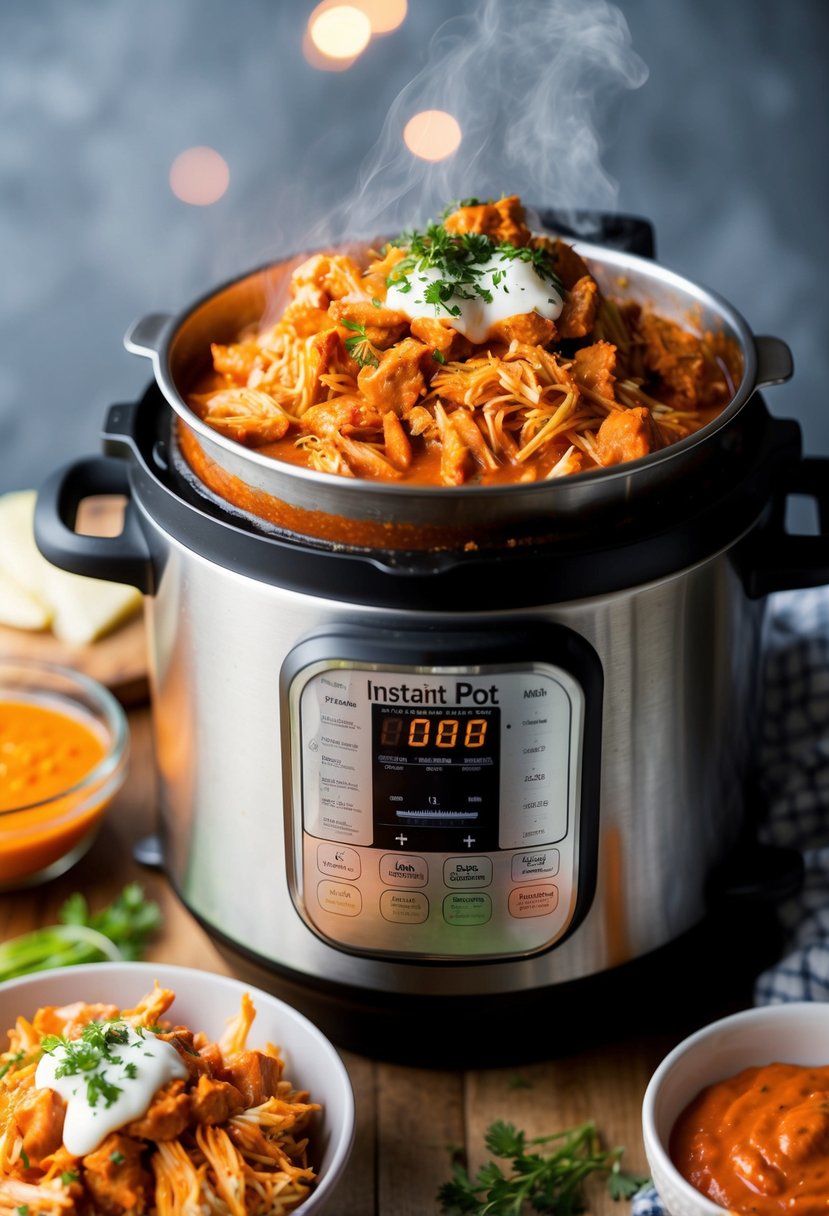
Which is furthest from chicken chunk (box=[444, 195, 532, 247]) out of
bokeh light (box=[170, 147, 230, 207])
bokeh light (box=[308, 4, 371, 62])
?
bokeh light (box=[170, 147, 230, 207])

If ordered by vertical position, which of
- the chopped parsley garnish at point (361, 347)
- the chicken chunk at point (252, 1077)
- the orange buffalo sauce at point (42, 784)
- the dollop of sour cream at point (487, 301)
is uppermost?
the dollop of sour cream at point (487, 301)

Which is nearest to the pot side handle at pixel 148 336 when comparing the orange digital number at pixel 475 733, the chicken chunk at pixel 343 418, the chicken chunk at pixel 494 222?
the chicken chunk at pixel 343 418

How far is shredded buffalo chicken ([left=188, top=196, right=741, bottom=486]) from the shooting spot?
158 cm

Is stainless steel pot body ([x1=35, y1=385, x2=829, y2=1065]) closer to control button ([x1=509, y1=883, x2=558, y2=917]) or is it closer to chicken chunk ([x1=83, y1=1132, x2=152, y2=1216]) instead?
control button ([x1=509, y1=883, x2=558, y2=917])

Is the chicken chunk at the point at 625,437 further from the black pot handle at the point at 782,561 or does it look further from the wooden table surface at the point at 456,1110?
the wooden table surface at the point at 456,1110

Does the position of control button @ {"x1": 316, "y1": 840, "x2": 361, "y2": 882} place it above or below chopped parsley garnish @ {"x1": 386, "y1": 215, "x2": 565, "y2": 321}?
below

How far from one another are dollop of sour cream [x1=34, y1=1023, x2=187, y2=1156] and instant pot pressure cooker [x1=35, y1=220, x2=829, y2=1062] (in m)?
0.28

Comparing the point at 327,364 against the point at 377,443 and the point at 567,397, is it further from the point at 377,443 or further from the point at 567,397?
the point at 567,397

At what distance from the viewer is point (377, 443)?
162 cm

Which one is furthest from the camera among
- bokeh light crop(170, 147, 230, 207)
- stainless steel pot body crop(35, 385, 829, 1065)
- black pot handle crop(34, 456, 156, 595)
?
bokeh light crop(170, 147, 230, 207)

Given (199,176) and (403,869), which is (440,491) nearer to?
(403,869)

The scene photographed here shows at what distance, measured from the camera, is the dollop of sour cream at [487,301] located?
5.46 ft

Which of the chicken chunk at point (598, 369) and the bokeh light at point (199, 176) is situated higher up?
the chicken chunk at point (598, 369)

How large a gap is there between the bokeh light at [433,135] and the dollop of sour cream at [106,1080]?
4.11 feet
